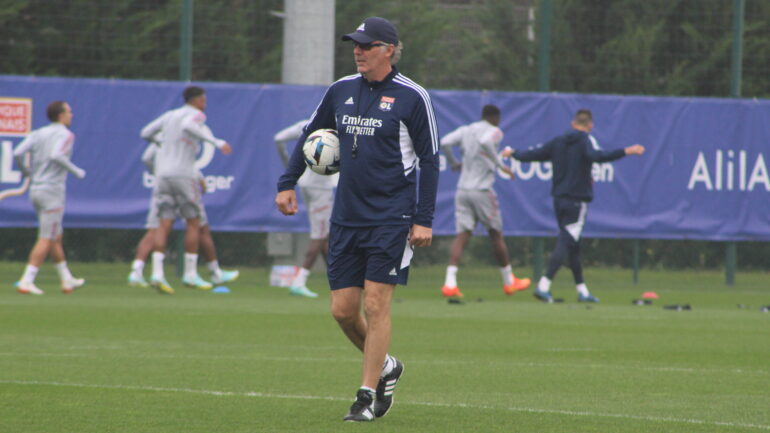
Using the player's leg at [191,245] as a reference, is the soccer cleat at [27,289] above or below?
below

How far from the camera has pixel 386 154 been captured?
7234 millimetres

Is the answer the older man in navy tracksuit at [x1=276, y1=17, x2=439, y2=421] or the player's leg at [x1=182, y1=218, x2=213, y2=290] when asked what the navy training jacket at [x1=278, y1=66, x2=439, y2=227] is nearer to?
the older man in navy tracksuit at [x1=276, y1=17, x2=439, y2=421]

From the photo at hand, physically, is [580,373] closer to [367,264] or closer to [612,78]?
[367,264]

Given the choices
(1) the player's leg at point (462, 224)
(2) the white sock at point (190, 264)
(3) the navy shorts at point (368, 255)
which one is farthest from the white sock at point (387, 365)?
(2) the white sock at point (190, 264)

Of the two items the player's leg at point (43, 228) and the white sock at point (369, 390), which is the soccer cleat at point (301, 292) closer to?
the player's leg at point (43, 228)

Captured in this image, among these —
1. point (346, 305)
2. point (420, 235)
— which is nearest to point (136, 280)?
point (346, 305)

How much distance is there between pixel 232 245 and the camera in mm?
20719

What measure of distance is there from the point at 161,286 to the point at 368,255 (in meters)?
9.62

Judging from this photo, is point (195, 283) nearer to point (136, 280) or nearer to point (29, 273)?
point (136, 280)

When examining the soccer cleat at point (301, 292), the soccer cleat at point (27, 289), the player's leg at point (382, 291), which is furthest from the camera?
the soccer cleat at point (301, 292)

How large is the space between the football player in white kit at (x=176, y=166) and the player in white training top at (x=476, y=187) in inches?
124

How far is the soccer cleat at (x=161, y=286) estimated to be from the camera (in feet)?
53.7

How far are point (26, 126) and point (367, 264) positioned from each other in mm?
12652

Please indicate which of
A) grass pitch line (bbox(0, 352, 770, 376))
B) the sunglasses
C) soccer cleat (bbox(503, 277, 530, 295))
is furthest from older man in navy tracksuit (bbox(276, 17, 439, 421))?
soccer cleat (bbox(503, 277, 530, 295))
